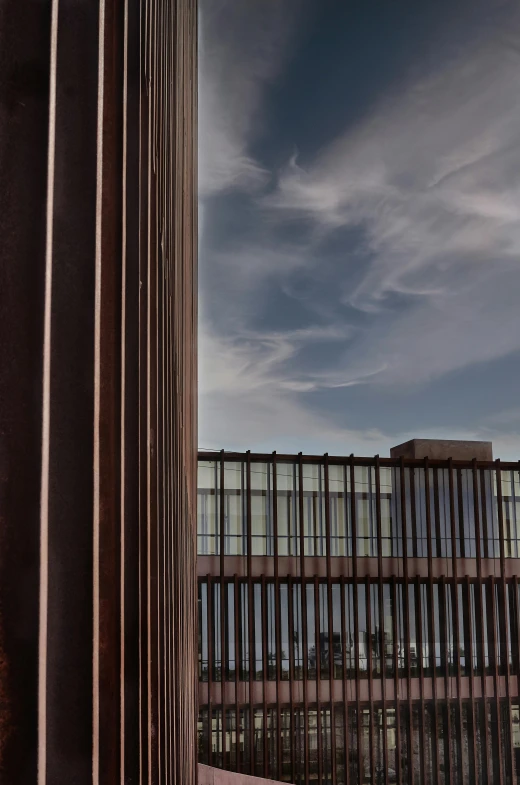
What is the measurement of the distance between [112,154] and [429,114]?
14.8 metres

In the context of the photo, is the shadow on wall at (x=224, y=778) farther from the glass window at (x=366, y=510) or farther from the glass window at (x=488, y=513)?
the glass window at (x=488, y=513)

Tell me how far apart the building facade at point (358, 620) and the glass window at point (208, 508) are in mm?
22

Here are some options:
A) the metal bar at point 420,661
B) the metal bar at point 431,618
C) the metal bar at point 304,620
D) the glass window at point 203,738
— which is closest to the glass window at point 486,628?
the metal bar at point 431,618

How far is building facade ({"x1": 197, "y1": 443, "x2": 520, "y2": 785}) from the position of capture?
1154 cm

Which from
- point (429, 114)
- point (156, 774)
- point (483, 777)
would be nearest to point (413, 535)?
point (483, 777)

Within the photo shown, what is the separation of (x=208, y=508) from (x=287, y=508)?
4.11ft

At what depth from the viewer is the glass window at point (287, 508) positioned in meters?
12.2

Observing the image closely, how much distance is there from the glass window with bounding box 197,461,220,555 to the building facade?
0.07ft

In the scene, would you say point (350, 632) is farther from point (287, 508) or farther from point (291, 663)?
point (287, 508)

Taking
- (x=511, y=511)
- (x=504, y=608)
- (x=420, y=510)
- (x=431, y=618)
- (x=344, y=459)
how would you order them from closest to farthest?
(x=431, y=618) → (x=504, y=608) → (x=344, y=459) → (x=420, y=510) → (x=511, y=511)

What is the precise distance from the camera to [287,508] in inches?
487

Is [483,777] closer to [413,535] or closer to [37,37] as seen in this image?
[413,535]

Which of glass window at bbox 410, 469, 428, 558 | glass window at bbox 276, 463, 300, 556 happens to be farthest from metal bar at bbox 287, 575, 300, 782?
glass window at bbox 410, 469, 428, 558

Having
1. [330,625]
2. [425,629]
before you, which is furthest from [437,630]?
[330,625]
